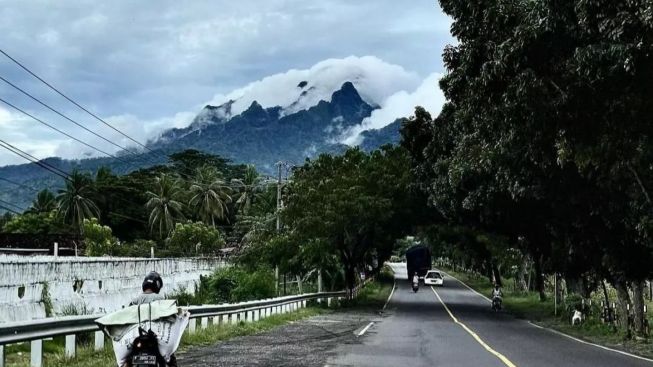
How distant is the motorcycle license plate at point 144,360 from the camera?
7.46 metres

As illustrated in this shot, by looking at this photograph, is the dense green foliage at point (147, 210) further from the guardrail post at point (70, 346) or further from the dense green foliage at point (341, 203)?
the guardrail post at point (70, 346)

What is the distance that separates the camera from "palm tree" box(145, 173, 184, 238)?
84.7 metres

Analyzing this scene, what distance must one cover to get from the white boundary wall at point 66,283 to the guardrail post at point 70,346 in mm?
7810

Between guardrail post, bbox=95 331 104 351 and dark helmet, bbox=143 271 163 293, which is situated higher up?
dark helmet, bbox=143 271 163 293

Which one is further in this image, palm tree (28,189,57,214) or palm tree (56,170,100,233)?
palm tree (28,189,57,214)

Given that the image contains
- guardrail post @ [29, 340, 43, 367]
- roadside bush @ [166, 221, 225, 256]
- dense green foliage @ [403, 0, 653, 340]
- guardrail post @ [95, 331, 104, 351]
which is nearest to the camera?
guardrail post @ [29, 340, 43, 367]

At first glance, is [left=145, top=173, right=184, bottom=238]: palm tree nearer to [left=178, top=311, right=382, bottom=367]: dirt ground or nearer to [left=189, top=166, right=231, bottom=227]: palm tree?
A: [left=189, top=166, right=231, bottom=227]: palm tree

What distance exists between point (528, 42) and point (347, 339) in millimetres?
9353

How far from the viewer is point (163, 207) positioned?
280 ft

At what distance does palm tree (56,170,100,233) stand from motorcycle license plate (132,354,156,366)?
260 feet

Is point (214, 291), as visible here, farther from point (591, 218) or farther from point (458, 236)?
point (458, 236)

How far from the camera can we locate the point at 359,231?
43.4 metres

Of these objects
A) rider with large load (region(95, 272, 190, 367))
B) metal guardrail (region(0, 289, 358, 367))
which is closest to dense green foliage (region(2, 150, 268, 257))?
metal guardrail (region(0, 289, 358, 367))

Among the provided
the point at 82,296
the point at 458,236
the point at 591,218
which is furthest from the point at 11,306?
the point at 458,236
